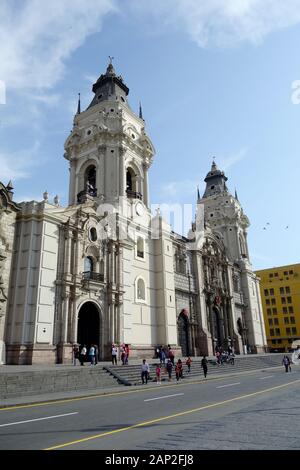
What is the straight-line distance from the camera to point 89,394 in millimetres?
16375

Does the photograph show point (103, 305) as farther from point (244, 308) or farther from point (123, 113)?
point (244, 308)

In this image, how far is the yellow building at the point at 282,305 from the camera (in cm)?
8256

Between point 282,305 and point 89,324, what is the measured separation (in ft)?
220

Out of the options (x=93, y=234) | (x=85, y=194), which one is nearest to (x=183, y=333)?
(x=93, y=234)

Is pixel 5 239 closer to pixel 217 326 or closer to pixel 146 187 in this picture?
pixel 146 187

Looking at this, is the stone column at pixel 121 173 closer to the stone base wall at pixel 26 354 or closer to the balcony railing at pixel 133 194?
the balcony railing at pixel 133 194

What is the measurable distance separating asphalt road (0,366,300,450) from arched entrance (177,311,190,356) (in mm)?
27503

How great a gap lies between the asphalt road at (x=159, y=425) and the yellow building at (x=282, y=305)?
252 feet

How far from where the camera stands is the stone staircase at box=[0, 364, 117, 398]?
16250 millimetres

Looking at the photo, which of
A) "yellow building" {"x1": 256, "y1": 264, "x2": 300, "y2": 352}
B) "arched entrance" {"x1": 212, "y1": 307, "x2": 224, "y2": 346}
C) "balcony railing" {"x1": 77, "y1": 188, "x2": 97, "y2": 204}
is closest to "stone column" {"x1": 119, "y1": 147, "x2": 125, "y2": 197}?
"balcony railing" {"x1": 77, "y1": 188, "x2": 97, "y2": 204}

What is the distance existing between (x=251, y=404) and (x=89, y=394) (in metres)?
8.10

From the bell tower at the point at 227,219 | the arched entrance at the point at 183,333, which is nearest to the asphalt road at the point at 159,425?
the arched entrance at the point at 183,333

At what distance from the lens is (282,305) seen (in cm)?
8569
